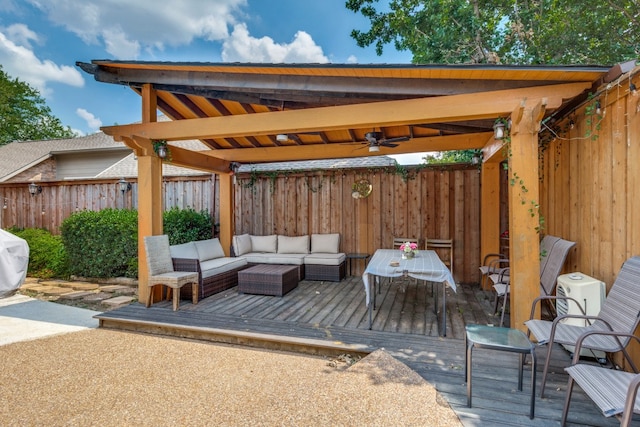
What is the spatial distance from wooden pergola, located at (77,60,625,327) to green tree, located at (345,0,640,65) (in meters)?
3.90

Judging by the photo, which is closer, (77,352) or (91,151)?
(77,352)

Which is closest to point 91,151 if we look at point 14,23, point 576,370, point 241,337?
point 14,23

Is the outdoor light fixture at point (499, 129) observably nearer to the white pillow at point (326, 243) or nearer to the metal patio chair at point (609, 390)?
the metal patio chair at point (609, 390)

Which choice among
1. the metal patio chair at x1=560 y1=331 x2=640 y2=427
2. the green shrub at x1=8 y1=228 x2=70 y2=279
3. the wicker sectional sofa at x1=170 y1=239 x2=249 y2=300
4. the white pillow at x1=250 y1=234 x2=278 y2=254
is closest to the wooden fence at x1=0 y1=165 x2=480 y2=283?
the white pillow at x1=250 y1=234 x2=278 y2=254

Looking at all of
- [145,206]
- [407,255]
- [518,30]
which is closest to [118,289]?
[145,206]

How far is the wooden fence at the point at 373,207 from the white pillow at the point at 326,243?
0.30m

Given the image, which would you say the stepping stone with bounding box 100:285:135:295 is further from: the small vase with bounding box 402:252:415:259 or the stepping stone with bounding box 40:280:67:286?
the small vase with bounding box 402:252:415:259

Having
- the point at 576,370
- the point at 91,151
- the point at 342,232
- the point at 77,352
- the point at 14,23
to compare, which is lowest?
the point at 77,352

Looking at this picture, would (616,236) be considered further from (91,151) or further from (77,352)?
(91,151)

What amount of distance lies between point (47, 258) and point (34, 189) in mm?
2221

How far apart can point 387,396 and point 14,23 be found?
15351mm

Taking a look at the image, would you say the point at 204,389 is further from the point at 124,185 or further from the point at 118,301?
the point at 124,185

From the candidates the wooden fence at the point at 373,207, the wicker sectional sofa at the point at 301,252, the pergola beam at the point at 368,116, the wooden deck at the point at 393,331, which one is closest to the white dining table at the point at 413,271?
the wooden deck at the point at 393,331

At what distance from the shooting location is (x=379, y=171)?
6602 millimetres
